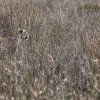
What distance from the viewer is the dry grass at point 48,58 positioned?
2.17 meters

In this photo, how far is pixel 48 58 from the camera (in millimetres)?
2693

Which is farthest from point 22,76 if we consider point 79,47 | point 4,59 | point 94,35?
point 94,35

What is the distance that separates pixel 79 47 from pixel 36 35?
30.1 inches

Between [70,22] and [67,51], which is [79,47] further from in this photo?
[70,22]

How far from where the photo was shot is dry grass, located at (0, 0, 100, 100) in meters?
2.17

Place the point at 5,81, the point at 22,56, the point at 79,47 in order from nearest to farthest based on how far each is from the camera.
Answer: the point at 5,81 < the point at 22,56 < the point at 79,47

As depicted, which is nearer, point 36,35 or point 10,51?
point 10,51

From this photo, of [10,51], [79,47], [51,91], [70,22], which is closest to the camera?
[51,91]

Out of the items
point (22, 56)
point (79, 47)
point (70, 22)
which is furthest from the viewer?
point (70, 22)

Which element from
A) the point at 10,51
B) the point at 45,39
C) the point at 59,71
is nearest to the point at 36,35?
the point at 45,39

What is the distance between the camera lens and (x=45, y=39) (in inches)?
133

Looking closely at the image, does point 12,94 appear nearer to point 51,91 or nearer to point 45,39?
point 51,91

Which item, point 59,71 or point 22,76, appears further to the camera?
point 59,71

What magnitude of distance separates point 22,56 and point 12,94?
0.67 meters
